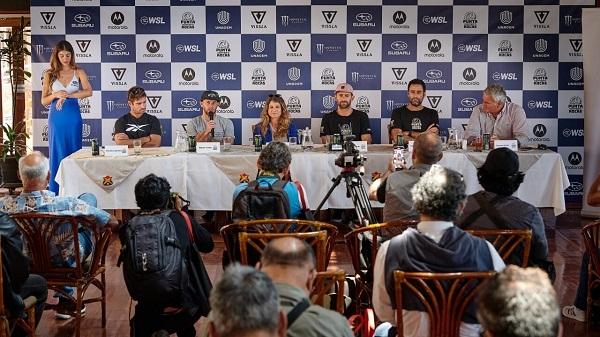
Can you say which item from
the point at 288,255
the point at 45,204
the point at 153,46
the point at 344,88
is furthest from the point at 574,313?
the point at 153,46

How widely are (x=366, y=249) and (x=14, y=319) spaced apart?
1.64 meters

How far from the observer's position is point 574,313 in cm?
430

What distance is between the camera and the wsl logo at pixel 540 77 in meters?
7.66

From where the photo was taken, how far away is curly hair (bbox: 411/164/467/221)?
107 inches

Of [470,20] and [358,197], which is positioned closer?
[358,197]

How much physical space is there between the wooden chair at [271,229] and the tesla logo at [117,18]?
4486 mm

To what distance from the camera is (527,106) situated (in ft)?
25.2

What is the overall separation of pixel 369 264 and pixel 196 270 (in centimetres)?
87

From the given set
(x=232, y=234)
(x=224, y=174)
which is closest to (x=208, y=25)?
(x=224, y=174)

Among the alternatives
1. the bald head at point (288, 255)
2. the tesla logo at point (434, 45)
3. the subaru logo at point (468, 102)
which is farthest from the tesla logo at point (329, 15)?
the bald head at point (288, 255)

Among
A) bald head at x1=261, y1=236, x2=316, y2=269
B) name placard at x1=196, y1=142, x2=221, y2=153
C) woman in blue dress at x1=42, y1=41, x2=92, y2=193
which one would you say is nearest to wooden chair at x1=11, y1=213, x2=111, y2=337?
bald head at x1=261, y1=236, x2=316, y2=269

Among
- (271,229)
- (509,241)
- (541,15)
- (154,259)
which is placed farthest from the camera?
(541,15)

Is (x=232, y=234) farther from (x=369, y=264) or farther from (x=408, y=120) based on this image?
(x=408, y=120)

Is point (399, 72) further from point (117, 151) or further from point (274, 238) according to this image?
point (274, 238)
